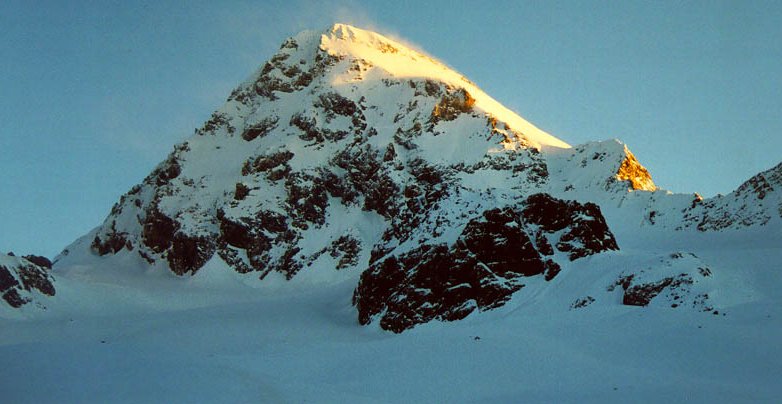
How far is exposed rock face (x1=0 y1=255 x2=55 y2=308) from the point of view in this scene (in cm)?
7181

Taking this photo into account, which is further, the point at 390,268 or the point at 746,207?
the point at 746,207

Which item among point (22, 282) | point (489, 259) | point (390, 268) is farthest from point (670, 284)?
point (22, 282)

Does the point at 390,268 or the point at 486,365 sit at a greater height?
the point at 390,268

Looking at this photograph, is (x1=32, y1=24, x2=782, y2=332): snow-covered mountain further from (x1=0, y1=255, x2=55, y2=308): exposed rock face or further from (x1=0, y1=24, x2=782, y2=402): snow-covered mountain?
(x1=0, y1=255, x2=55, y2=308): exposed rock face

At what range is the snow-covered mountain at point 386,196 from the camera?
49.0 metres

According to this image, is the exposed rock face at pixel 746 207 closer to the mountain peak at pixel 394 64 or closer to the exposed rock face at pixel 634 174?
the exposed rock face at pixel 634 174

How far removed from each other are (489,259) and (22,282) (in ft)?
176

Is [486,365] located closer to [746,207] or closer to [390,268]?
[390,268]

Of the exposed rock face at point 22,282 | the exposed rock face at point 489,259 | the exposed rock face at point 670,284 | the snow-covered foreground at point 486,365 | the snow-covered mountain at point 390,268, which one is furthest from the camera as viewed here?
the exposed rock face at point 22,282

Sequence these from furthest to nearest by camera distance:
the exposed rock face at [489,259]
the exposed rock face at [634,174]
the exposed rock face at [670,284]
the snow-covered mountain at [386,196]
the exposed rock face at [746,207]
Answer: the exposed rock face at [634,174], the exposed rock face at [746,207], the snow-covered mountain at [386,196], the exposed rock face at [489,259], the exposed rock face at [670,284]

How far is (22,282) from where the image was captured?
7444 centimetres

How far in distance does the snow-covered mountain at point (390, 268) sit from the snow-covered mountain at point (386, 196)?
27 centimetres

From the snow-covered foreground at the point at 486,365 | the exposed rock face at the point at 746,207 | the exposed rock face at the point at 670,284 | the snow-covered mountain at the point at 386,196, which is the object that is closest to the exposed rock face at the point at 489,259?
the snow-covered mountain at the point at 386,196

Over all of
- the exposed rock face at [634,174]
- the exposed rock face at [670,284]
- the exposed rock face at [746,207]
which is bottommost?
the exposed rock face at [670,284]
